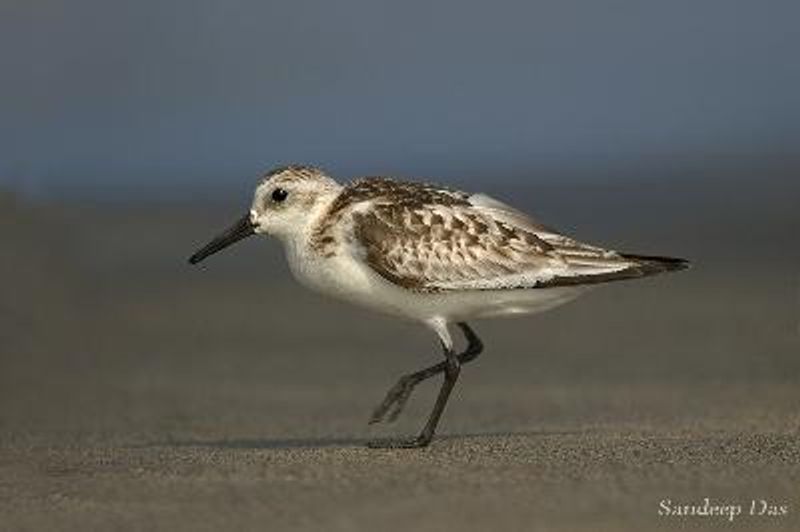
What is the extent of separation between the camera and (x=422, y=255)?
1055 cm

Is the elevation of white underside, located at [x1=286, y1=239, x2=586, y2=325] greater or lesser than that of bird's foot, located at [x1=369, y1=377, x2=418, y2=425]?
greater

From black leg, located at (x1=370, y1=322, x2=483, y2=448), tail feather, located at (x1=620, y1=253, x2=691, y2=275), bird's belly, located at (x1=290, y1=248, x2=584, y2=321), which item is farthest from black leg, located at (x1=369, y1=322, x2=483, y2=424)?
tail feather, located at (x1=620, y1=253, x2=691, y2=275)

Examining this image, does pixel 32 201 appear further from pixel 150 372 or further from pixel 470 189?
pixel 470 189

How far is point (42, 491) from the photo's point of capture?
9555mm

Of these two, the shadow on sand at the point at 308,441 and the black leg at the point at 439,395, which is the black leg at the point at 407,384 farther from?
the shadow on sand at the point at 308,441

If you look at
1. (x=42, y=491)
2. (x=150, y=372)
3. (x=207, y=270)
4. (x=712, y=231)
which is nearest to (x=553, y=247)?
(x=42, y=491)

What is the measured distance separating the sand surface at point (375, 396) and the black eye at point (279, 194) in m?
1.34

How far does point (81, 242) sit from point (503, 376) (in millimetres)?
6331

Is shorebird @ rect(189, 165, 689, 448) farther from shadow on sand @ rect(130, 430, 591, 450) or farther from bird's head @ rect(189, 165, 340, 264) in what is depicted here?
shadow on sand @ rect(130, 430, 591, 450)

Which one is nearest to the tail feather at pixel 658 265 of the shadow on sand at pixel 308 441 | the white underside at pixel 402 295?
the white underside at pixel 402 295

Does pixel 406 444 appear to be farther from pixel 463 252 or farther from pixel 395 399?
pixel 463 252

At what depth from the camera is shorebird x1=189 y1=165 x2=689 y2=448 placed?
10500 mm

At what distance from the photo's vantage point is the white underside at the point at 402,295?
10500 mm

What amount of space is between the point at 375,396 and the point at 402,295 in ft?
11.5
